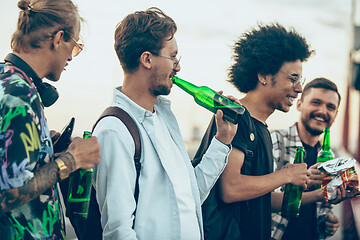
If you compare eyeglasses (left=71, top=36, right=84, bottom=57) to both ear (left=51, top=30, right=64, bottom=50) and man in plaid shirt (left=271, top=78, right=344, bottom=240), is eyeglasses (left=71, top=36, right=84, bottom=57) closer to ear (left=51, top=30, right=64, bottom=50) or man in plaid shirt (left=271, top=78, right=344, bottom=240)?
ear (left=51, top=30, right=64, bottom=50)

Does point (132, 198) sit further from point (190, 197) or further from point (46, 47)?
point (46, 47)

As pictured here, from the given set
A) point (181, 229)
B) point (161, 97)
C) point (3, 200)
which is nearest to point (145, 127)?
point (161, 97)

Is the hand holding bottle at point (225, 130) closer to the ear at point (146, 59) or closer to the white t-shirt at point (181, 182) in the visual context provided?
the white t-shirt at point (181, 182)

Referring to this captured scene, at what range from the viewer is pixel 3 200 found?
175 cm

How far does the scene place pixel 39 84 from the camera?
2082 mm

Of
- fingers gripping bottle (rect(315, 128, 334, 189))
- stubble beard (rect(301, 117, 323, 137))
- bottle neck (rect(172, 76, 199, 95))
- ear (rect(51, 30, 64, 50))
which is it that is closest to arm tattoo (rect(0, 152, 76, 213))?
ear (rect(51, 30, 64, 50))

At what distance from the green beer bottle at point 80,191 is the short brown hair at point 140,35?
27.3 inches

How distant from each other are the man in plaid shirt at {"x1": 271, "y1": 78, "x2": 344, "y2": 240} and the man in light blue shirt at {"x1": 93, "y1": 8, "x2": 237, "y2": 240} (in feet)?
3.92

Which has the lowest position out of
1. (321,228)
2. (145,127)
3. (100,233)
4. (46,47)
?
(321,228)

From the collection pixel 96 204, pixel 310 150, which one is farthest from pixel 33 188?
pixel 310 150

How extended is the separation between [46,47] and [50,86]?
0.23m

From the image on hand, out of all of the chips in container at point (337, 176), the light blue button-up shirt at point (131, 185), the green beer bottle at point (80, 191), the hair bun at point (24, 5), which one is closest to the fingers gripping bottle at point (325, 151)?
the chips in container at point (337, 176)

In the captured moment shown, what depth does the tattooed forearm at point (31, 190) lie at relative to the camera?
1750 millimetres

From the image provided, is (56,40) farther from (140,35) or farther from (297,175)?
(297,175)
